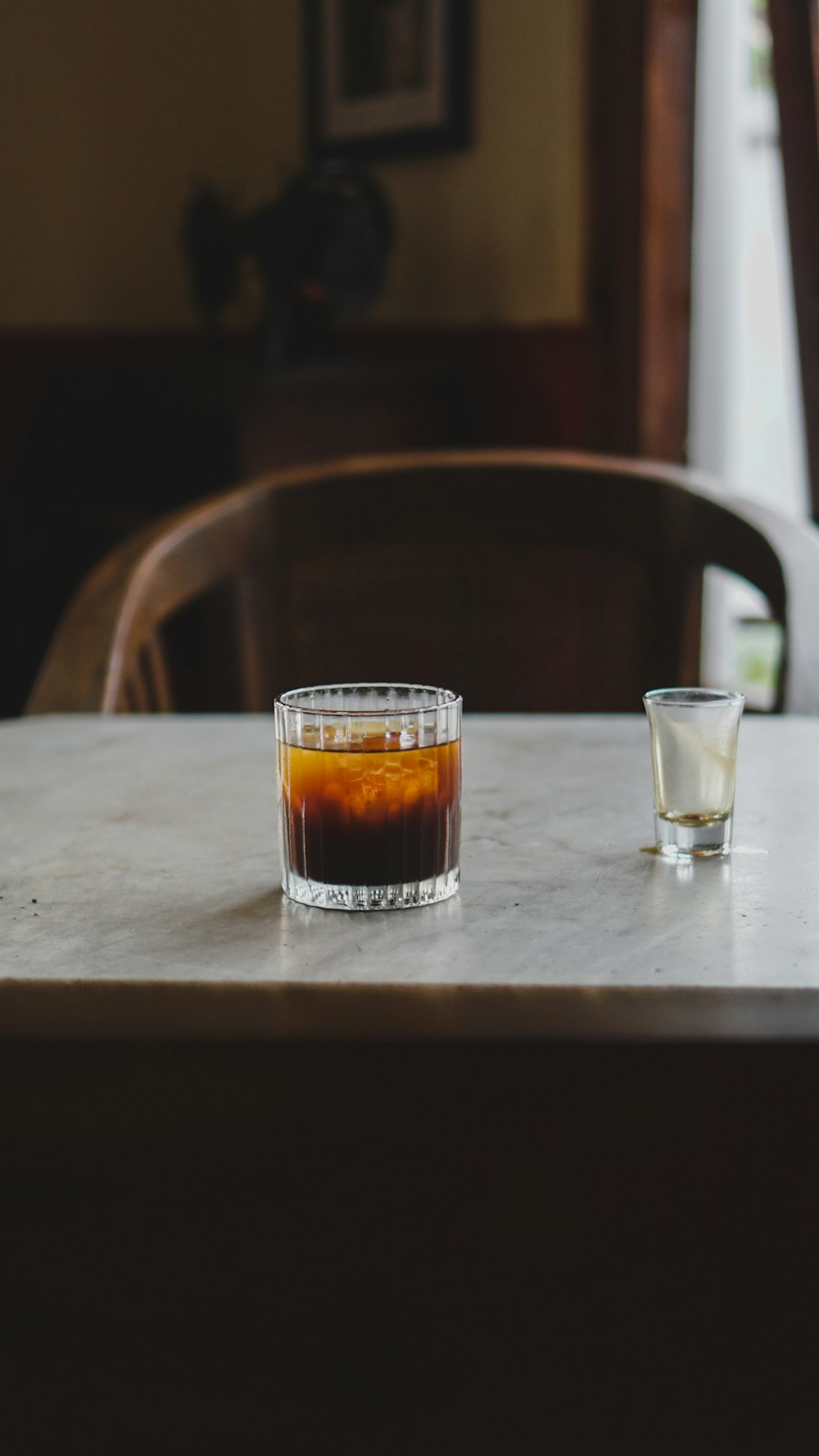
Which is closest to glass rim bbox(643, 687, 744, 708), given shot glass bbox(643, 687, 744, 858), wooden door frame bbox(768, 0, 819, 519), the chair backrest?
shot glass bbox(643, 687, 744, 858)

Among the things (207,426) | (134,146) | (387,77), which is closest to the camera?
(207,426)

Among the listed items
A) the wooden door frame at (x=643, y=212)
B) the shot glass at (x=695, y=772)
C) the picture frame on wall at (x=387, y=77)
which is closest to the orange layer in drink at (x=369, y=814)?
Answer: the shot glass at (x=695, y=772)

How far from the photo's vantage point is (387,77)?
2965 mm

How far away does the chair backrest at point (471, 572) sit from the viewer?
4.99 ft

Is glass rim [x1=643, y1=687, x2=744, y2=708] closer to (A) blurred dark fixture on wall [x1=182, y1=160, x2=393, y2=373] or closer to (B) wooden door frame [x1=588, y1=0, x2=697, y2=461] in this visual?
(B) wooden door frame [x1=588, y1=0, x2=697, y2=461]

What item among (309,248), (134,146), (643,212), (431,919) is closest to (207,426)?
(309,248)

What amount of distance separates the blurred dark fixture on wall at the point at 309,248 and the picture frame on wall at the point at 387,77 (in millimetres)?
229

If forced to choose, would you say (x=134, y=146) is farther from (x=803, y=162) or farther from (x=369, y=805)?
(x=369, y=805)

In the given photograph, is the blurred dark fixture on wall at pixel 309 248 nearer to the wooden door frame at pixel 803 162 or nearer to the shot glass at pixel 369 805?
the wooden door frame at pixel 803 162

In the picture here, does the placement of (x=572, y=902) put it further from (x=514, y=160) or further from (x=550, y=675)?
(x=514, y=160)

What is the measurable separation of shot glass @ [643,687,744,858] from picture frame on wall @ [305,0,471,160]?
233 centimetres

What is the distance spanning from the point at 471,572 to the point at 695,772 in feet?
3.05

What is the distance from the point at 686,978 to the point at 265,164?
3115mm

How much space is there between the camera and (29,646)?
9.00ft
